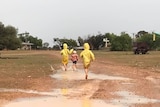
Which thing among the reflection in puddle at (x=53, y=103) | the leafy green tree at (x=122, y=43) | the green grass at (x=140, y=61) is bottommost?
the green grass at (x=140, y=61)

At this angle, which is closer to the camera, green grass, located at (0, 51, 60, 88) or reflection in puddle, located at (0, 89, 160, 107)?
reflection in puddle, located at (0, 89, 160, 107)

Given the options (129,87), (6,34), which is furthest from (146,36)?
(129,87)

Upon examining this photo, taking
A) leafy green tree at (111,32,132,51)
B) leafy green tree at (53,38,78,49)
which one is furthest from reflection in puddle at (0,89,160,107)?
leafy green tree at (53,38,78,49)

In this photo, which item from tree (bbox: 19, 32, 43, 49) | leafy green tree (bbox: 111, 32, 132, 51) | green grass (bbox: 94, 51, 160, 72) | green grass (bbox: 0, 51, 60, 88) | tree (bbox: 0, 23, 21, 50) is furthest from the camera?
tree (bbox: 19, 32, 43, 49)

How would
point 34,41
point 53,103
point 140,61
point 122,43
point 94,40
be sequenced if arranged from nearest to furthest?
point 53,103 < point 140,61 < point 122,43 < point 94,40 < point 34,41

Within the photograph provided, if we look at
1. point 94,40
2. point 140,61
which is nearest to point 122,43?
point 94,40

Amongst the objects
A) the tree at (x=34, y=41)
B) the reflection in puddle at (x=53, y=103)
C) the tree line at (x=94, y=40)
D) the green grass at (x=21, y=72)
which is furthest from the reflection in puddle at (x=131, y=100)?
the tree at (x=34, y=41)

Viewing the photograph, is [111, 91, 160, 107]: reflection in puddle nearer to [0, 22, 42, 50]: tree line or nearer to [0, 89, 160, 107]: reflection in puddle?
[0, 89, 160, 107]: reflection in puddle

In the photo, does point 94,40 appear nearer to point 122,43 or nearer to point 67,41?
point 67,41

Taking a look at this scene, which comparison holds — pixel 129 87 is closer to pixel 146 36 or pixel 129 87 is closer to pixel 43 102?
pixel 43 102

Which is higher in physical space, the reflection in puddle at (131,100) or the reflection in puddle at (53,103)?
the reflection in puddle at (53,103)

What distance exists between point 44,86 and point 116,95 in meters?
4.14

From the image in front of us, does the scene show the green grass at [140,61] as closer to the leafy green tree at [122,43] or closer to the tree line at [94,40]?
the tree line at [94,40]

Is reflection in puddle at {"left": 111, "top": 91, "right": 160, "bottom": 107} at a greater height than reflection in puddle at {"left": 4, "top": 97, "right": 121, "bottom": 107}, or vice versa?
reflection in puddle at {"left": 4, "top": 97, "right": 121, "bottom": 107}
